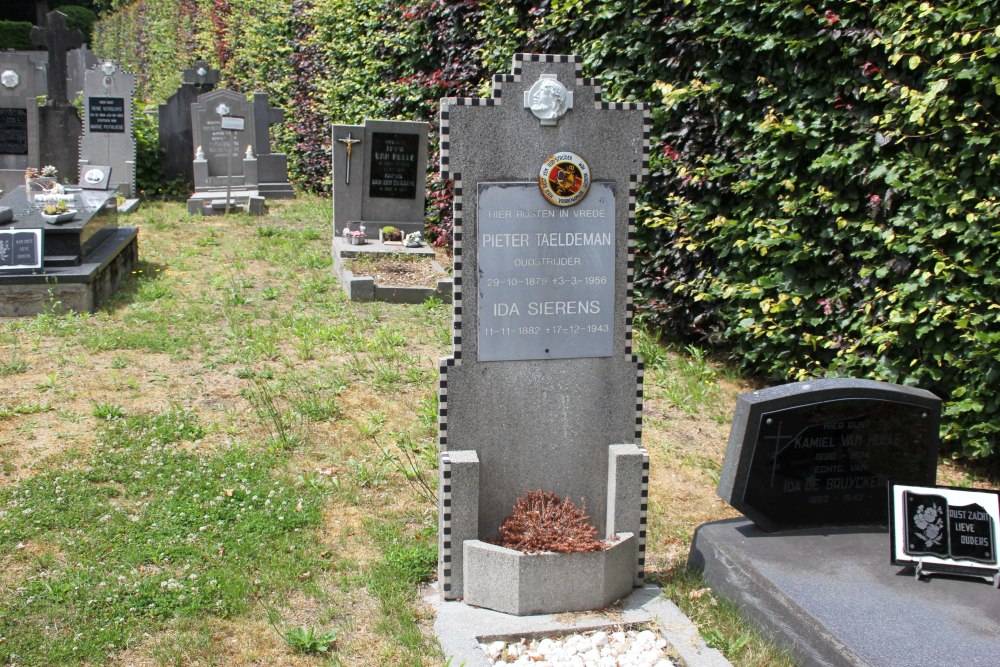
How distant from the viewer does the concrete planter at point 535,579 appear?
3639 mm

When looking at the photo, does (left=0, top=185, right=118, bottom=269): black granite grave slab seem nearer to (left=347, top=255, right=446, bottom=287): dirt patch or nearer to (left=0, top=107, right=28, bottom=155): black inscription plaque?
(left=347, top=255, right=446, bottom=287): dirt patch

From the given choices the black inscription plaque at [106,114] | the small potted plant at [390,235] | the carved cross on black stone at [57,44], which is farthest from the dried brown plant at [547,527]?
the carved cross on black stone at [57,44]

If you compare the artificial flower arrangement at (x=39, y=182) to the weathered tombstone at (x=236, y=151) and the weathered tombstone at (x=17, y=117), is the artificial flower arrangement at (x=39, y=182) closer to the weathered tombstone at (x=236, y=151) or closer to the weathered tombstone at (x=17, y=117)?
the weathered tombstone at (x=17, y=117)

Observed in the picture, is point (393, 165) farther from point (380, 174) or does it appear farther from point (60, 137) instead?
point (60, 137)

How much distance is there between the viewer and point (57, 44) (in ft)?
50.7

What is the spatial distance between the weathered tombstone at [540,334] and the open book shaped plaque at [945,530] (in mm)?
1065

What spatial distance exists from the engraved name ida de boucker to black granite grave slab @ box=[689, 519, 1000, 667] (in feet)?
6.47

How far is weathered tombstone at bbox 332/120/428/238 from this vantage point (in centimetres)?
1088

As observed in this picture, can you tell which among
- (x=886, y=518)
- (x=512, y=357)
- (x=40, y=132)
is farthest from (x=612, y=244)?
(x=40, y=132)

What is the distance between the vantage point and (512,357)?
12.3 feet

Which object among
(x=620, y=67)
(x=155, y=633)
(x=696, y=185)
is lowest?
(x=155, y=633)

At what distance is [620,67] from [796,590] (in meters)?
4.90

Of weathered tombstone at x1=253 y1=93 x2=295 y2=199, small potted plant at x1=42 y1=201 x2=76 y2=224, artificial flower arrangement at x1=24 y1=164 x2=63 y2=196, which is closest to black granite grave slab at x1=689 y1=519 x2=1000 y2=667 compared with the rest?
small potted plant at x1=42 y1=201 x2=76 y2=224

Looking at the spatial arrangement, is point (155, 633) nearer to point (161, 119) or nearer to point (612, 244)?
point (612, 244)
